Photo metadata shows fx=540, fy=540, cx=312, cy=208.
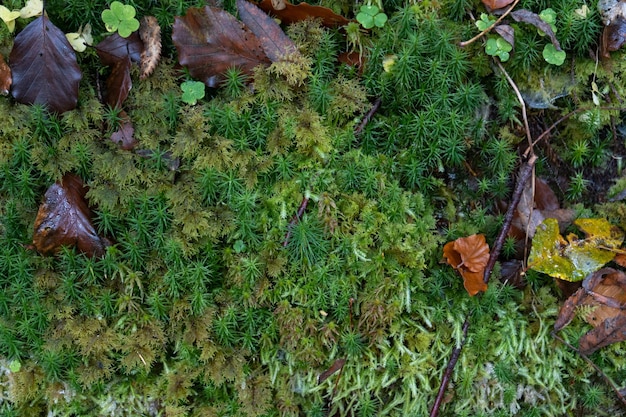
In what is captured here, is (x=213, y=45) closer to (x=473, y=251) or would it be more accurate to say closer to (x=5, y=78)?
(x=5, y=78)

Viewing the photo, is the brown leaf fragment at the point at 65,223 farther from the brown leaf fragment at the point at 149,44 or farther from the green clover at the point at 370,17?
the green clover at the point at 370,17

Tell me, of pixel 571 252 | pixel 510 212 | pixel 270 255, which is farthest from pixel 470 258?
pixel 270 255

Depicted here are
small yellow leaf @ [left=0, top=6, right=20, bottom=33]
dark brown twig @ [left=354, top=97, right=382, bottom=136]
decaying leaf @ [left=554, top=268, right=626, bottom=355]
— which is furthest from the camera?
dark brown twig @ [left=354, top=97, right=382, bottom=136]

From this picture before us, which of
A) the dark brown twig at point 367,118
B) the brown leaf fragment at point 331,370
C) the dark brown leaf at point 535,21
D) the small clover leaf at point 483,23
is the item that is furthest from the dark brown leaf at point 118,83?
the dark brown leaf at point 535,21

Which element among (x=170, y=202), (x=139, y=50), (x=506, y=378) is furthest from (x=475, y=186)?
(x=139, y=50)

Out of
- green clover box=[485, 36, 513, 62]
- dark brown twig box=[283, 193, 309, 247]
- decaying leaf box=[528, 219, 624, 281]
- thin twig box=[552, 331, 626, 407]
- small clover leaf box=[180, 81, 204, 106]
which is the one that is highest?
green clover box=[485, 36, 513, 62]

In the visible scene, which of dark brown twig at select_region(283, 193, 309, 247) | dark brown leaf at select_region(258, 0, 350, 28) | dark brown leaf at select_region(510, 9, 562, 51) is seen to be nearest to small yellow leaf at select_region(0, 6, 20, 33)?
dark brown leaf at select_region(258, 0, 350, 28)

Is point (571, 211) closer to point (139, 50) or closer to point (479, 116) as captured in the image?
point (479, 116)

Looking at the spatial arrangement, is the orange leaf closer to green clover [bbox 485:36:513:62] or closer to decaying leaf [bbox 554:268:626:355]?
decaying leaf [bbox 554:268:626:355]
